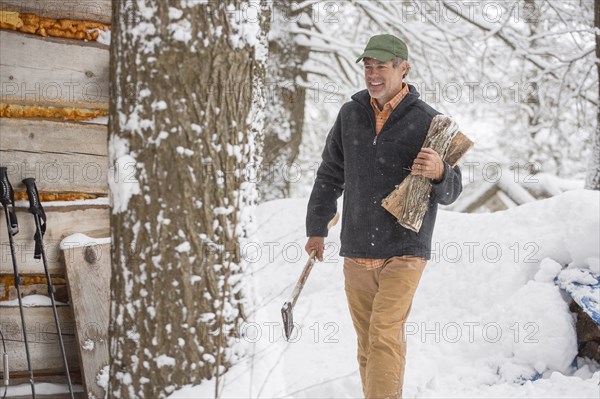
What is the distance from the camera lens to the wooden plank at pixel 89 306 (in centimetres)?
413

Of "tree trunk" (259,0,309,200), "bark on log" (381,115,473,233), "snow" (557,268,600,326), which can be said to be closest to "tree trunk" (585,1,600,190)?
"snow" (557,268,600,326)

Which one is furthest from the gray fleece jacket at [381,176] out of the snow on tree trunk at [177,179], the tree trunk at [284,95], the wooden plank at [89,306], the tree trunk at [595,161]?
the tree trunk at [284,95]

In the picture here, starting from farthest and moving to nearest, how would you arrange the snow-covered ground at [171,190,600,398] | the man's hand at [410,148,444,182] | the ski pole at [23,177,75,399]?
1. the snow-covered ground at [171,190,600,398]
2. the ski pole at [23,177,75,399]
3. the man's hand at [410,148,444,182]

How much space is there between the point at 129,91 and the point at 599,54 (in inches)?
270

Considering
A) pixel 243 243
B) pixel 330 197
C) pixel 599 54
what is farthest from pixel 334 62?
pixel 243 243

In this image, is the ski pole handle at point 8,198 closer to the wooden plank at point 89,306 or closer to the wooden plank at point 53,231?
the wooden plank at point 53,231

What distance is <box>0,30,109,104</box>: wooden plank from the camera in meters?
4.04

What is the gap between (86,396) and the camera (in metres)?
4.14

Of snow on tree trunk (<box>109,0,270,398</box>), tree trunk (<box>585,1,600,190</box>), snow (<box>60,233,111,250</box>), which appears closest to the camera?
snow on tree trunk (<box>109,0,270,398</box>)

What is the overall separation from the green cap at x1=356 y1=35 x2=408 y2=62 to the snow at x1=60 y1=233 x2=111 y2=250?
1915 millimetres

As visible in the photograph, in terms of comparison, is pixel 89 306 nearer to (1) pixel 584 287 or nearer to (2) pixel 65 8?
(2) pixel 65 8

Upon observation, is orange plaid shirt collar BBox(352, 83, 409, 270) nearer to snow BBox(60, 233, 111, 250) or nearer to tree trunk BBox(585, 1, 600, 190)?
snow BBox(60, 233, 111, 250)

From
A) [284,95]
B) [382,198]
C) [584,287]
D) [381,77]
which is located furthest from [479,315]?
[284,95]

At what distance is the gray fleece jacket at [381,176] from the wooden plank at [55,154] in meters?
1.54
